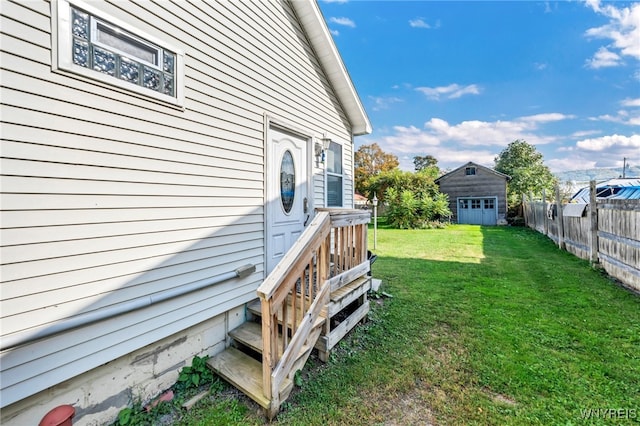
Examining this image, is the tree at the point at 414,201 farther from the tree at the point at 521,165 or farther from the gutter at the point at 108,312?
the gutter at the point at 108,312

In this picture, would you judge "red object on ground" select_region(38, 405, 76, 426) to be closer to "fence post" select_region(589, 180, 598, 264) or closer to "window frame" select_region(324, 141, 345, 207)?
"window frame" select_region(324, 141, 345, 207)

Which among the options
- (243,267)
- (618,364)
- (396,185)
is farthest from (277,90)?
(396,185)

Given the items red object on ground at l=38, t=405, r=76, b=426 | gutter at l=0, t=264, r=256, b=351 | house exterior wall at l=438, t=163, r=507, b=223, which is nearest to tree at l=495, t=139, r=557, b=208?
house exterior wall at l=438, t=163, r=507, b=223

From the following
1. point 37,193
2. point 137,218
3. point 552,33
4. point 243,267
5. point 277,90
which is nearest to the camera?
point 37,193

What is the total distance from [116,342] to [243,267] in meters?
1.34

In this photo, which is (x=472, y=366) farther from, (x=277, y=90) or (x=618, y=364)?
(x=277, y=90)

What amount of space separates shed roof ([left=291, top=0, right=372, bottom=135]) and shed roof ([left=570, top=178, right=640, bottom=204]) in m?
11.6

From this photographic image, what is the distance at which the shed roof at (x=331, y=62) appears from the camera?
4.09 metres

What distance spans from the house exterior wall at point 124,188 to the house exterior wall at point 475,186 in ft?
64.0

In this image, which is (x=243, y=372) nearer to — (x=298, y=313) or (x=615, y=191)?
(x=298, y=313)

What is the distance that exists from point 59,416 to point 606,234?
883 cm

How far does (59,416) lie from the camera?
165 cm

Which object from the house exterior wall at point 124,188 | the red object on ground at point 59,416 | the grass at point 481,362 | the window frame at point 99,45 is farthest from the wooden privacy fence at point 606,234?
the red object on ground at point 59,416

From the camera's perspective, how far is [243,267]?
3139mm
